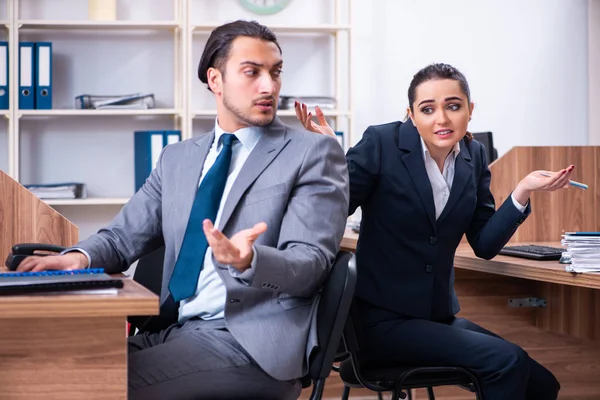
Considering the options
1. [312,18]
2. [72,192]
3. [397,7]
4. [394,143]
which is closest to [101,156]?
[72,192]

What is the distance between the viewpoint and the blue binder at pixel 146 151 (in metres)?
4.61

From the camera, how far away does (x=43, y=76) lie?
15.0 feet

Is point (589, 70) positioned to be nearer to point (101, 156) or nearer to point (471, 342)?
point (101, 156)

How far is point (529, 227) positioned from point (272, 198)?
152cm

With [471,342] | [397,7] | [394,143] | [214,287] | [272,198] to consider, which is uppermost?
[397,7]

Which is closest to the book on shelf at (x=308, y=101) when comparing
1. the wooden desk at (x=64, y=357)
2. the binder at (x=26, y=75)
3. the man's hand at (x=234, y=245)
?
the binder at (x=26, y=75)

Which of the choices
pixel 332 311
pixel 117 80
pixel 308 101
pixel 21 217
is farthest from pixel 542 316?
pixel 117 80

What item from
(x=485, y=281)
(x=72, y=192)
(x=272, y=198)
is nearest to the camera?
(x=272, y=198)

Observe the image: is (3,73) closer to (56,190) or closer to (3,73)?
(3,73)

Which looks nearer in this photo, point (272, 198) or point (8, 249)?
point (272, 198)

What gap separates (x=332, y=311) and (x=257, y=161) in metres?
0.37

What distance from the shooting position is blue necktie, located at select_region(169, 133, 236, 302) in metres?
1.84

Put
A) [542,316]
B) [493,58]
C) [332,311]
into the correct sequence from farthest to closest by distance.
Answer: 1. [493,58]
2. [542,316]
3. [332,311]

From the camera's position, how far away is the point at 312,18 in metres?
5.03
